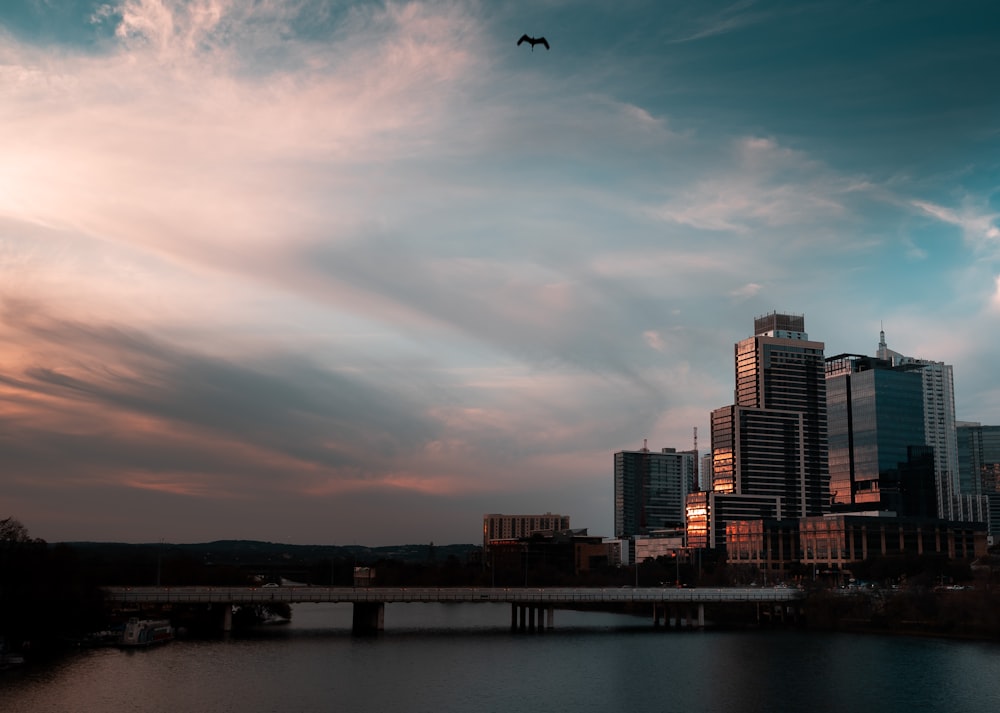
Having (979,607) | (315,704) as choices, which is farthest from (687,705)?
(979,607)

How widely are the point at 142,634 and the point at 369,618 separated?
3738 centimetres

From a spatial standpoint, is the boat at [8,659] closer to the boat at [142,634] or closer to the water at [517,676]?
the water at [517,676]

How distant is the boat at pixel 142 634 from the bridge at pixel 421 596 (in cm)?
886

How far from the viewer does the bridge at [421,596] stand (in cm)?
13775

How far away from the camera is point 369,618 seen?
14912 centimetres

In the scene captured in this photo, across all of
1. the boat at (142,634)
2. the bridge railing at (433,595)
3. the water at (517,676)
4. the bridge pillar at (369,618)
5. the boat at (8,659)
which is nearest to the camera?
the water at (517,676)

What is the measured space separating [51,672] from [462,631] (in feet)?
234

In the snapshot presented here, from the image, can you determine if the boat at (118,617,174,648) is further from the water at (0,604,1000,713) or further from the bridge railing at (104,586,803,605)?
the bridge railing at (104,586,803,605)

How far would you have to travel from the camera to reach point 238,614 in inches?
6506

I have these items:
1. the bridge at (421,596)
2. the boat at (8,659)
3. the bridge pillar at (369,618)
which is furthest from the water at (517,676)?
the bridge pillar at (369,618)

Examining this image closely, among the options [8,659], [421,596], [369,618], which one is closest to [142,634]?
[8,659]

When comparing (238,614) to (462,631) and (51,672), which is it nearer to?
(462,631)

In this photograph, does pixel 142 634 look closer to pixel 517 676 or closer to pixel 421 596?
pixel 421 596

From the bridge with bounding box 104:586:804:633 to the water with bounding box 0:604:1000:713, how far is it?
7.91 metres
